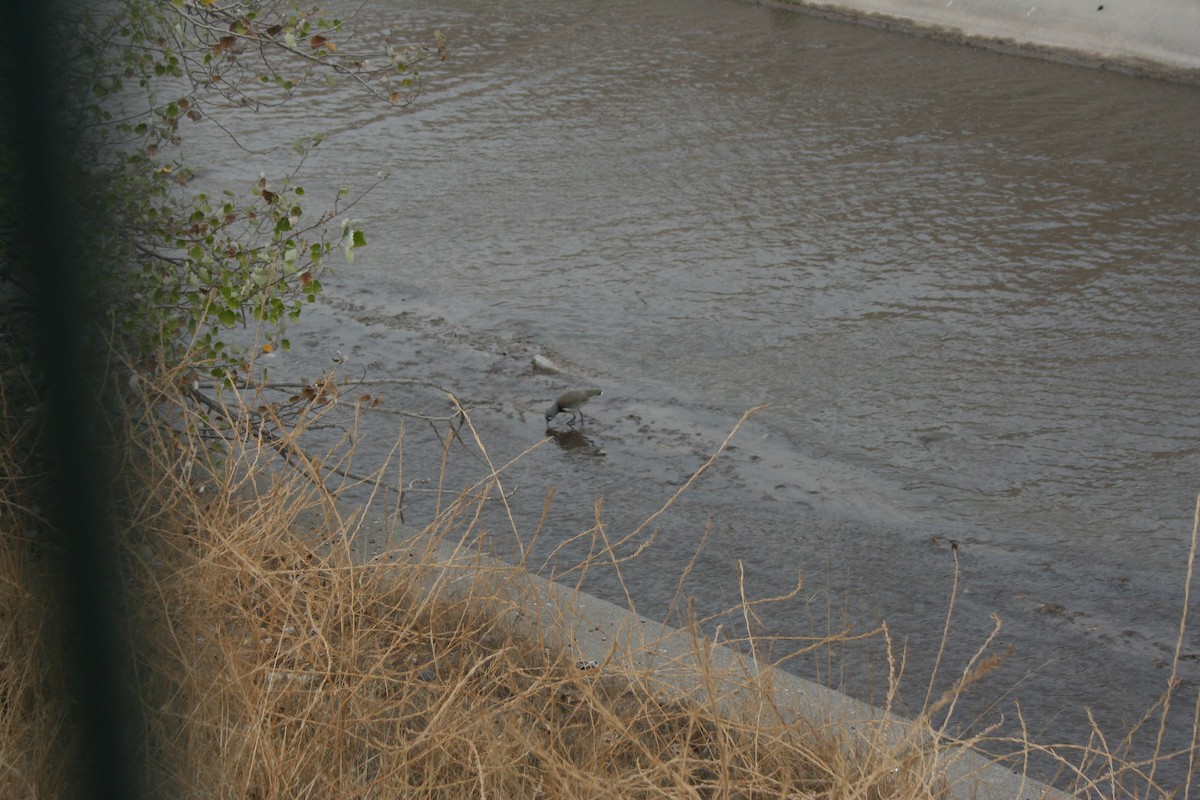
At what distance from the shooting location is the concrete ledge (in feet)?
9.21

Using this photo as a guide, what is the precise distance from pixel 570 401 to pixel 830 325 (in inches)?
63.1

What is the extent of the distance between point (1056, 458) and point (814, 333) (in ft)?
4.56

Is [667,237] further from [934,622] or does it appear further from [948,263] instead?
[934,622]

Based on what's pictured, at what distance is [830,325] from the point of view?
6082 mm

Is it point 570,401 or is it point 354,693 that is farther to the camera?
point 570,401

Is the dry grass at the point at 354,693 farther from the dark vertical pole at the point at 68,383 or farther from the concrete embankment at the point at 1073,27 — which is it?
the concrete embankment at the point at 1073,27

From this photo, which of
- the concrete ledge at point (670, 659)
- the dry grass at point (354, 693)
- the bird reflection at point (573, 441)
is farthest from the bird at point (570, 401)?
the dry grass at point (354, 693)

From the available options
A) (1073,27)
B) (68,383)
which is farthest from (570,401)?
(1073,27)

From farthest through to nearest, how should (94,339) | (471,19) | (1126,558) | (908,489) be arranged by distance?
1. (471,19)
2. (908,489)
3. (1126,558)
4. (94,339)

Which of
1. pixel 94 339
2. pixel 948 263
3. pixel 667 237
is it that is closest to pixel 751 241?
pixel 667 237

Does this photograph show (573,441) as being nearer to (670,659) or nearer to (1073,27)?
(670,659)

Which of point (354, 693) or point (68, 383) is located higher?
point (68, 383)

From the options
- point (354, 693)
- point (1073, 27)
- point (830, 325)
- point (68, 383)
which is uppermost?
point (1073, 27)

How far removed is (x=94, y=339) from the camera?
1648 mm
